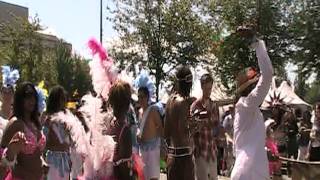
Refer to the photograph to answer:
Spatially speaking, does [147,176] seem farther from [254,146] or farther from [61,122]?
[254,146]

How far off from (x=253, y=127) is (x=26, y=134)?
7.41ft

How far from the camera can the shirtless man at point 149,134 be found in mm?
8219

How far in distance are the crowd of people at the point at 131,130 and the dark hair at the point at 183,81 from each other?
0.04ft

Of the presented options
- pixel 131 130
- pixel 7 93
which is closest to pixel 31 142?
pixel 131 130

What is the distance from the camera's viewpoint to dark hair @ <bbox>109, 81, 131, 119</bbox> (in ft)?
20.1

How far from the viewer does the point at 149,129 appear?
8.37 m

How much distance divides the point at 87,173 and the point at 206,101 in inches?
104

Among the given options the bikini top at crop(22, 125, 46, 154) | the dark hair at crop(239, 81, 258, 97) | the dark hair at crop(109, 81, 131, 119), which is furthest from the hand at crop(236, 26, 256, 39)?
the bikini top at crop(22, 125, 46, 154)

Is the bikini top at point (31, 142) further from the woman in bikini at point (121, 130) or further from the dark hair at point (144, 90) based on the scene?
the dark hair at point (144, 90)

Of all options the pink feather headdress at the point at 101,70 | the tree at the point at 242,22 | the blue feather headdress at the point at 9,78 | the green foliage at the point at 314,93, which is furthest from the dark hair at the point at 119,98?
the green foliage at the point at 314,93

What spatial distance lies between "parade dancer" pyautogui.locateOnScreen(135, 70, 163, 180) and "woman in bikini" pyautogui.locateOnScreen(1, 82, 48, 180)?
7.48 feet

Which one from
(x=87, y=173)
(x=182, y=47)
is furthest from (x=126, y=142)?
(x=182, y=47)

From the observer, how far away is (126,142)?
6160 millimetres

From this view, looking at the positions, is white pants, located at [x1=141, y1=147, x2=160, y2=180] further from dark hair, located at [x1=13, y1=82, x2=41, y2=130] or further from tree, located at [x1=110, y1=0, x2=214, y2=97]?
tree, located at [x1=110, y1=0, x2=214, y2=97]
